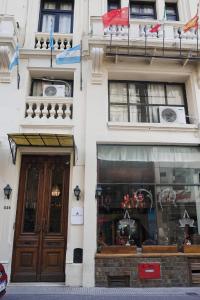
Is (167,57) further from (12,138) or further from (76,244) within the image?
(76,244)

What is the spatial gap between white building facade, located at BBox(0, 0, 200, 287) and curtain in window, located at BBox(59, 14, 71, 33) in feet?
1.50

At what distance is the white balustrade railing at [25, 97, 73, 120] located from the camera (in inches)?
334

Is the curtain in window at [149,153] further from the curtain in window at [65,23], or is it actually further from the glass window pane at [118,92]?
the curtain in window at [65,23]

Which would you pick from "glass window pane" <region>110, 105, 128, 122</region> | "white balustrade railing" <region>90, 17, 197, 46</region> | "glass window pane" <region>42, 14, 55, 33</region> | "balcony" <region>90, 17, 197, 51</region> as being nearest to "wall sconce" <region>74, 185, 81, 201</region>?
"glass window pane" <region>110, 105, 128, 122</region>

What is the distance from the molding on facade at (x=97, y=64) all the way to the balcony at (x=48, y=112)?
1108mm

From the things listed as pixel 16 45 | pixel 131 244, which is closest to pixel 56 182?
pixel 131 244

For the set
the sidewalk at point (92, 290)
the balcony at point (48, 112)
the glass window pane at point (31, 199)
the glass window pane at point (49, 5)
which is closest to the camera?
the sidewalk at point (92, 290)

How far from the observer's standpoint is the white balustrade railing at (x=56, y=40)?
9.40 meters

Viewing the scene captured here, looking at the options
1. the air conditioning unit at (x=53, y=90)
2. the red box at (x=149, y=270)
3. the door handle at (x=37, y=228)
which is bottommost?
the red box at (x=149, y=270)

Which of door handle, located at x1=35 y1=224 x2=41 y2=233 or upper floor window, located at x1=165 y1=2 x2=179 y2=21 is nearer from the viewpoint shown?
door handle, located at x1=35 y1=224 x2=41 y2=233

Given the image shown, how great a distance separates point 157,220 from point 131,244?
1052 mm

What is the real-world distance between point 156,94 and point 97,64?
233 cm

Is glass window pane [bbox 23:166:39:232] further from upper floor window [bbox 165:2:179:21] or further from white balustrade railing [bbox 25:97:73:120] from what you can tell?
upper floor window [bbox 165:2:179:21]

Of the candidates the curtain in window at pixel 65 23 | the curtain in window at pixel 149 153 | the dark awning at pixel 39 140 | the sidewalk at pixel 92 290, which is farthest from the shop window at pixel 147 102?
the sidewalk at pixel 92 290
